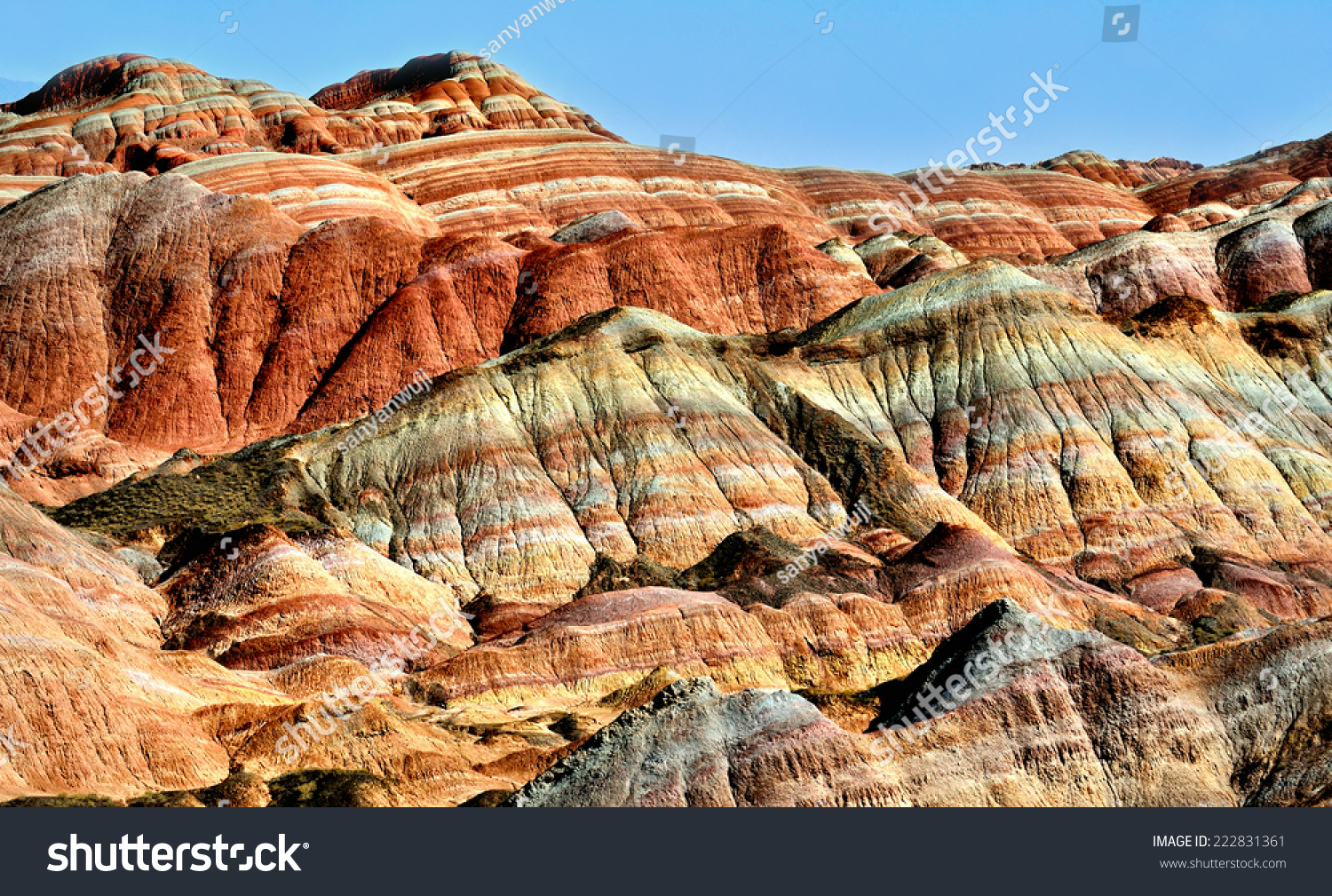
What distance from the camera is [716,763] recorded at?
36.0 meters

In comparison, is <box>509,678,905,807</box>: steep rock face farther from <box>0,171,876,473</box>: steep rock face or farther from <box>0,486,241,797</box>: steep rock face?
<box>0,171,876,473</box>: steep rock face

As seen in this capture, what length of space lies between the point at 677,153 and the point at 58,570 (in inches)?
4274

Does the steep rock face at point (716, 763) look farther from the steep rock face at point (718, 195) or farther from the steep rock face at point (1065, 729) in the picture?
the steep rock face at point (718, 195)

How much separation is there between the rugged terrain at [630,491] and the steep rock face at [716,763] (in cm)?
10

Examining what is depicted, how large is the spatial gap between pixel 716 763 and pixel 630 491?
50742mm

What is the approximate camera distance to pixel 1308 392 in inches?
3947

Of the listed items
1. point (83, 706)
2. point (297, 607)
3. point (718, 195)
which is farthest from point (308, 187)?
point (83, 706)

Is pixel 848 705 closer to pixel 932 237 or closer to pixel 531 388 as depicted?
pixel 531 388

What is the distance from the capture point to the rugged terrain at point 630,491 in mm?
39031

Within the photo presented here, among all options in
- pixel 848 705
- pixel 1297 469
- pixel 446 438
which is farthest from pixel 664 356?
pixel 848 705

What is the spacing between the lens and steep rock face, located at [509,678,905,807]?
35156mm

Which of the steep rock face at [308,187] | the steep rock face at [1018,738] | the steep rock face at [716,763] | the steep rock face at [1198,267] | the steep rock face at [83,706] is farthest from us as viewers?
the steep rock face at [308,187]

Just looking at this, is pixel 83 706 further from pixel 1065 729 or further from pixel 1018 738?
pixel 1065 729

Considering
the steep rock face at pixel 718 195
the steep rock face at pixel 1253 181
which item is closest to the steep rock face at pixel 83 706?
the steep rock face at pixel 718 195
